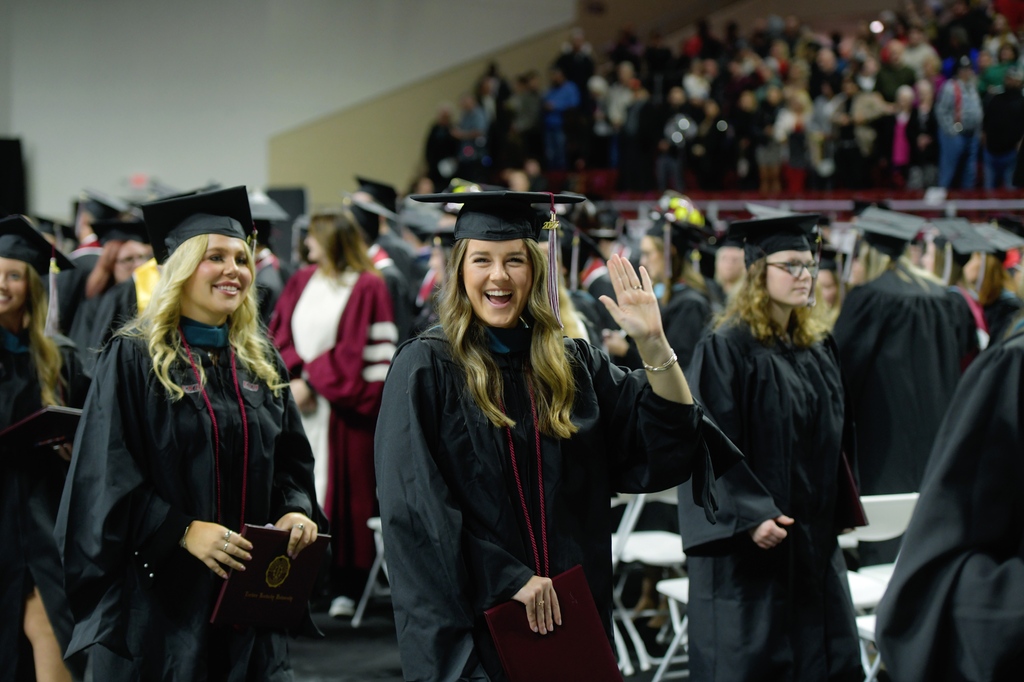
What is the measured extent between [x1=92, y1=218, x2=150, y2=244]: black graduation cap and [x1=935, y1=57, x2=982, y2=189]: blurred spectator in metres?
10.8

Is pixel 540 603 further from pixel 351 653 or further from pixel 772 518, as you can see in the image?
Answer: pixel 351 653

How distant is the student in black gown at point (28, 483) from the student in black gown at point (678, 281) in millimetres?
3359

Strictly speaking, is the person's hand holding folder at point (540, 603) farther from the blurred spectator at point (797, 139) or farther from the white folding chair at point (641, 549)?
the blurred spectator at point (797, 139)

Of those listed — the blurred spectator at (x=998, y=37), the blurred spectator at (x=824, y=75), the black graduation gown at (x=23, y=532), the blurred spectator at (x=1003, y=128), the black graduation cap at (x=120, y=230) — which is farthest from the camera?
the blurred spectator at (x=824, y=75)

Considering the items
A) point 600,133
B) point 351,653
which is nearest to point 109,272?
point 351,653

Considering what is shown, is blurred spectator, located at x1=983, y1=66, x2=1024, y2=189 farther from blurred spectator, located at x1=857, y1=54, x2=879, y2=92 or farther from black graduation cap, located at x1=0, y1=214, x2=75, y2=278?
black graduation cap, located at x1=0, y1=214, x2=75, y2=278

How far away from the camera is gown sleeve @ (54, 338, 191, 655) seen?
Answer: 2.96 meters

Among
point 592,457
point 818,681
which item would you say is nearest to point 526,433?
point 592,457

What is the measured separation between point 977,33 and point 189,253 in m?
15.1

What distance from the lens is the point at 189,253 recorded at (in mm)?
3275

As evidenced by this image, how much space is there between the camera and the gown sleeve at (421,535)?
2439 mm

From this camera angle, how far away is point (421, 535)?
2514mm

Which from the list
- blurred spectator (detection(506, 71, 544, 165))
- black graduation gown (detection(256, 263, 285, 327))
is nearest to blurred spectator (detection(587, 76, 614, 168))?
blurred spectator (detection(506, 71, 544, 165))

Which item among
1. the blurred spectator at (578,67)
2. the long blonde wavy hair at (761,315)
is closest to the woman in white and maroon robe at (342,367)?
the long blonde wavy hair at (761,315)
